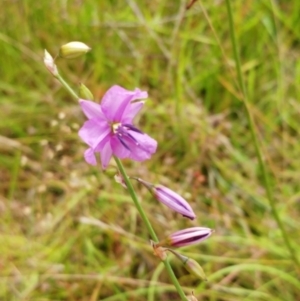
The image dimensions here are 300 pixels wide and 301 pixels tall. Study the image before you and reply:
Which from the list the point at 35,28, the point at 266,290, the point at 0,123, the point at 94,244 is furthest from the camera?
the point at 35,28

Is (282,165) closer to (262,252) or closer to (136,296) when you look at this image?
(262,252)

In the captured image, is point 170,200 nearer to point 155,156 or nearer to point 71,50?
point 71,50

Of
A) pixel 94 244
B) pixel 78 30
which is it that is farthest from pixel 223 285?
pixel 78 30

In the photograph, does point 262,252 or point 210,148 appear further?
point 210,148

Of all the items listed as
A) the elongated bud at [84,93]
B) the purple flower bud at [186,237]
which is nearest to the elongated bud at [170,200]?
the purple flower bud at [186,237]

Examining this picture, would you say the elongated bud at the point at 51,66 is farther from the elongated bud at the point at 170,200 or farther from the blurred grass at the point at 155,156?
the blurred grass at the point at 155,156

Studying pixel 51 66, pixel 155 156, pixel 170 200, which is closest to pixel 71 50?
pixel 51 66

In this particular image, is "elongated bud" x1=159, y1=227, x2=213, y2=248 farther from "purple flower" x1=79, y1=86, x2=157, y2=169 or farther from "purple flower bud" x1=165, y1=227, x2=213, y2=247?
"purple flower" x1=79, y1=86, x2=157, y2=169
